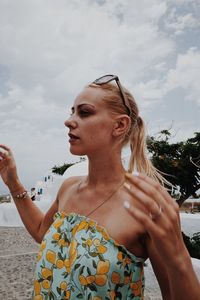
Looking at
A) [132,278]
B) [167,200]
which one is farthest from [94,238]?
[167,200]

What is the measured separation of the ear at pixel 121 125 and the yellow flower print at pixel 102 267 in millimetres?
609

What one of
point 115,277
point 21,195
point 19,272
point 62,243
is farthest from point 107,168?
point 19,272

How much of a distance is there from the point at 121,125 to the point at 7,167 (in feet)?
2.51

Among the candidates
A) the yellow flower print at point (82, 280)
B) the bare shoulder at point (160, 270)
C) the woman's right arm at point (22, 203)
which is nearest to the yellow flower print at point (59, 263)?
the yellow flower print at point (82, 280)

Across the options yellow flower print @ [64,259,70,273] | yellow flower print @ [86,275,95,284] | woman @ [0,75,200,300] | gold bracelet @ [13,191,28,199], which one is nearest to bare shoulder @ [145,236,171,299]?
woman @ [0,75,200,300]

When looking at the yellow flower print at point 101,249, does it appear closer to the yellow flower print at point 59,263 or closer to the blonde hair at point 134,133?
the yellow flower print at point 59,263

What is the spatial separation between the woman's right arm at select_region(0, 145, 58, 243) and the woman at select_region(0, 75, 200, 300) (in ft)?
0.52

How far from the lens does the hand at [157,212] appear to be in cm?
83

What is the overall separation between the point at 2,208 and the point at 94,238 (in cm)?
1384

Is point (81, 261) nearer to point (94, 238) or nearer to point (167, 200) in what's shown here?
point (94, 238)

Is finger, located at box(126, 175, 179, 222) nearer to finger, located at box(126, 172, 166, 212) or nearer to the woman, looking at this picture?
finger, located at box(126, 172, 166, 212)

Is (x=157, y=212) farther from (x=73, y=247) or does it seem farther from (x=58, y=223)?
(x=58, y=223)

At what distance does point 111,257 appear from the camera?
4.53 feet

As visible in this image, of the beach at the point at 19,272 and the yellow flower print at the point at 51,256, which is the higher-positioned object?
the yellow flower print at the point at 51,256
